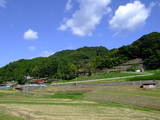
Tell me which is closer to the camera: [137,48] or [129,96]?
[129,96]

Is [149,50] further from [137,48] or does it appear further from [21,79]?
[21,79]

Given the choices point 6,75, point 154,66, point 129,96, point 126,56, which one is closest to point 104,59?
point 126,56

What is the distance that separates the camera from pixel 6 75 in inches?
6727

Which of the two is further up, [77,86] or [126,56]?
[126,56]

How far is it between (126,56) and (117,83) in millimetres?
58131

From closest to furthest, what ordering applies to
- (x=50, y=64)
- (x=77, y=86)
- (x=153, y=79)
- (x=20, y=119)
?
(x=20, y=119) < (x=153, y=79) < (x=77, y=86) < (x=50, y=64)

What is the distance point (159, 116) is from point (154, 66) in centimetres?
6880

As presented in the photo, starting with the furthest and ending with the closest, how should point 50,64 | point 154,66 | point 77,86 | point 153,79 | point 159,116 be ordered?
1. point 50,64
2. point 154,66
3. point 77,86
4. point 153,79
5. point 159,116

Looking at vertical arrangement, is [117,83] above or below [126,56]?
below

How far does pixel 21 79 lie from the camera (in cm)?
13838

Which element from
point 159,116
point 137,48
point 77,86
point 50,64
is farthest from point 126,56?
point 159,116

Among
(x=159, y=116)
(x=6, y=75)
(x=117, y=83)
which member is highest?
(x=6, y=75)

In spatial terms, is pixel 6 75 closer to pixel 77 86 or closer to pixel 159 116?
pixel 77 86

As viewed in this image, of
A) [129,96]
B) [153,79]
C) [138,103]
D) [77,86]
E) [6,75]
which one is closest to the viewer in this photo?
[138,103]
